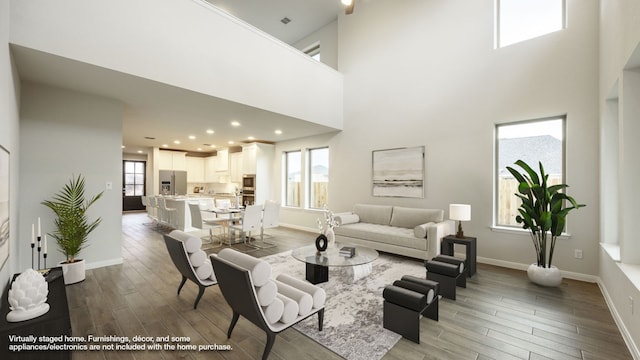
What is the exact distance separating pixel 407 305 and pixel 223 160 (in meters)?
8.88

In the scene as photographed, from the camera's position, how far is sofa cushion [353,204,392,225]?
5.51 m

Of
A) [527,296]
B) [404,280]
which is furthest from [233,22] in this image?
[527,296]

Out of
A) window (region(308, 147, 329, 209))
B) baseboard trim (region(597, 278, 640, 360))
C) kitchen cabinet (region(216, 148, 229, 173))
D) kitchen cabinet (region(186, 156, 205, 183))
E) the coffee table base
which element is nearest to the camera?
baseboard trim (region(597, 278, 640, 360))

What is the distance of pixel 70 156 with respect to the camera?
3949 millimetres

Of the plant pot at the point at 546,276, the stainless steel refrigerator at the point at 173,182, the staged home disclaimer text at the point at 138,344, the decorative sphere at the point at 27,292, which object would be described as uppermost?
the stainless steel refrigerator at the point at 173,182

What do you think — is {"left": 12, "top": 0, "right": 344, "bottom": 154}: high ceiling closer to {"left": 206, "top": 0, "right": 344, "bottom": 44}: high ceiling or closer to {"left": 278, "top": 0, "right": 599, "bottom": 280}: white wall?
{"left": 206, "top": 0, "right": 344, "bottom": 44}: high ceiling

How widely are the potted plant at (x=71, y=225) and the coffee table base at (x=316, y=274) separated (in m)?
3.16

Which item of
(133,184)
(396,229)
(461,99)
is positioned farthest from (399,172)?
(133,184)

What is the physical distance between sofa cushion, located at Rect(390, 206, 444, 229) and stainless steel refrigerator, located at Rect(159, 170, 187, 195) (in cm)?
841

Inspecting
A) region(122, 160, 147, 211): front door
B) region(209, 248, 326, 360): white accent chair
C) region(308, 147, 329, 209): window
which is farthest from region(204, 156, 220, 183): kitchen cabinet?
region(209, 248, 326, 360): white accent chair

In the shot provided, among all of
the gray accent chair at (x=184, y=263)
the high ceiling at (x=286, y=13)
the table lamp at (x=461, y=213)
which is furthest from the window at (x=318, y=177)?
the gray accent chair at (x=184, y=263)

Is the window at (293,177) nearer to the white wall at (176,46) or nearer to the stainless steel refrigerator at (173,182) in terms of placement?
the white wall at (176,46)

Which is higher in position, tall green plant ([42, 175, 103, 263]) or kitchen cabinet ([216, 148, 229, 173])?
kitchen cabinet ([216, 148, 229, 173])

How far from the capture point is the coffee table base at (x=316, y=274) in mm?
3509
